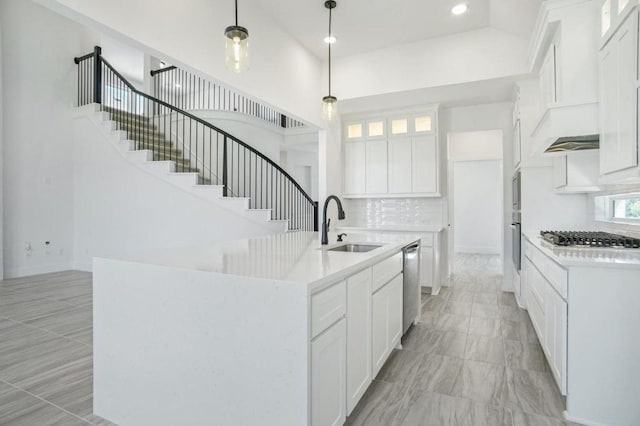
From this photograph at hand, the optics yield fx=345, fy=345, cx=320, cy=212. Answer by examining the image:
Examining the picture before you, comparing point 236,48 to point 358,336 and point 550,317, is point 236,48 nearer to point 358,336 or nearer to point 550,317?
point 358,336

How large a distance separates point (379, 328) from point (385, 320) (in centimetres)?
15

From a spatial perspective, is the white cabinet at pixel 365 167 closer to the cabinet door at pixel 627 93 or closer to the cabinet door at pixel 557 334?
the cabinet door at pixel 557 334

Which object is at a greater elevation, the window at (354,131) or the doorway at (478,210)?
the window at (354,131)

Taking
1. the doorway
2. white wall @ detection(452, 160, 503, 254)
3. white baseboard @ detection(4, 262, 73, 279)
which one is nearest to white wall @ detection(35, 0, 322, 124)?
white baseboard @ detection(4, 262, 73, 279)

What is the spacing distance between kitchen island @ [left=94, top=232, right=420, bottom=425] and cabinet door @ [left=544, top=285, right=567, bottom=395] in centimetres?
110

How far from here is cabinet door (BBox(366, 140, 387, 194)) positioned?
18.1 ft

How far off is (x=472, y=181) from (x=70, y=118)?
9092mm

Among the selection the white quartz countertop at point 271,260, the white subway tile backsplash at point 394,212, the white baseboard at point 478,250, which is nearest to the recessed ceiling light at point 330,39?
the white subway tile backsplash at point 394,212

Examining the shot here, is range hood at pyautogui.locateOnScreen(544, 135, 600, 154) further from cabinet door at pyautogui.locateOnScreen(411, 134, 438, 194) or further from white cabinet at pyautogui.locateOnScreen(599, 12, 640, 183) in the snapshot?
cabinet door at pyautogui.locateOnScreen(411, 134, 438, 194)

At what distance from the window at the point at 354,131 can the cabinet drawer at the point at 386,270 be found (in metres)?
3.31

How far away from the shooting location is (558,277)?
213cm

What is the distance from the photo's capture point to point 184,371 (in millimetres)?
1646

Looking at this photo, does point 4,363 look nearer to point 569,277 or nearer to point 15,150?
point 569,277

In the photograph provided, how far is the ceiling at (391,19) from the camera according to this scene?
143 inches
